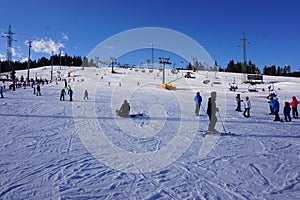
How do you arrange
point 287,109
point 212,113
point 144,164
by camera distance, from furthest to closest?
point 287,109 < point 212,113 < point 144,164

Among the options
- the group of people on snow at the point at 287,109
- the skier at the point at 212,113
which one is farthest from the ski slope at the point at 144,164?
the group of people on snow at the point at 287,109

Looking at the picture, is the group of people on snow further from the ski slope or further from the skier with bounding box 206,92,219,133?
the skier with bounding box 206,92,219,133

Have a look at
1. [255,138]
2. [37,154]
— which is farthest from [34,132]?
[255,138]

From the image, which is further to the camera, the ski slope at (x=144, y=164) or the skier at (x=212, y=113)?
the skier at (x=212, y=113)

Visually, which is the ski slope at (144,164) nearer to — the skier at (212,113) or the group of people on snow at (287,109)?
the skier at (212,113)

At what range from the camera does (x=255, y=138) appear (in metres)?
6.57

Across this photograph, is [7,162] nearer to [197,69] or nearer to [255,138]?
[255,138]

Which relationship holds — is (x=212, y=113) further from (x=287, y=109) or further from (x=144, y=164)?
(x=287, y=109)

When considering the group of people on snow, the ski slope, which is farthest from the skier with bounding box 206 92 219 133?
the group of people on snow

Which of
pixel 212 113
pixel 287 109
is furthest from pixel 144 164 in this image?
pixel 287 109

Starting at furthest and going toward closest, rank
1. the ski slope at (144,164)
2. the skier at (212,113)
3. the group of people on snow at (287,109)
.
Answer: the group of people on snow at (287,109)
the skier at (212,113)
the ski slope at (144,164)

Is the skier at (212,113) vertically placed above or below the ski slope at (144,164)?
above

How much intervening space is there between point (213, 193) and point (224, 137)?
376 cm

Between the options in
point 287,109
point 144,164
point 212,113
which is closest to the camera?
point 144,164
